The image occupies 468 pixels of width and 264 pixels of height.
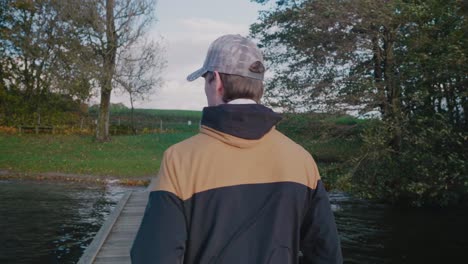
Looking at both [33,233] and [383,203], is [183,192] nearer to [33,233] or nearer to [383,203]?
[33,233]

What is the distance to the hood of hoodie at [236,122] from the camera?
1936 millimetres

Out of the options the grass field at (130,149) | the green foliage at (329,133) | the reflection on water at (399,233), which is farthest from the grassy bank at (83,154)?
the reflection on water at (399,233)

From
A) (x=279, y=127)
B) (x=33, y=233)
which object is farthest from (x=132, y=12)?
(x=33, y=233)

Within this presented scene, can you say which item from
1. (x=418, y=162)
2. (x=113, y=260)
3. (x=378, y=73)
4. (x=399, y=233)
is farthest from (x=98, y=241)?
(x=378, y=73)

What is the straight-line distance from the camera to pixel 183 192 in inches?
73.8

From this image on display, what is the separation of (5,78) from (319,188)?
112ft

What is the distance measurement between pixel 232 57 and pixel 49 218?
11.8m

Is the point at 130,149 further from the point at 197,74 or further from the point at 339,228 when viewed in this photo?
the point at 197,74

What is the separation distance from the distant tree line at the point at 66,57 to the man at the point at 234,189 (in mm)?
25758

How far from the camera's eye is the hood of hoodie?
6.35ft

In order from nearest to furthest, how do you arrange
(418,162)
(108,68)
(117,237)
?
(117,237) < (418,162) < (108,68)

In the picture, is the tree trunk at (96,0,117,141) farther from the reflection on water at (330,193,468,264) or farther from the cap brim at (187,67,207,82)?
the cap brim at (187,67,207,82)

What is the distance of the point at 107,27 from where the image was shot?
2780 centimetres

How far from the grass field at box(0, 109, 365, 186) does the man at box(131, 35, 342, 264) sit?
1065cm
